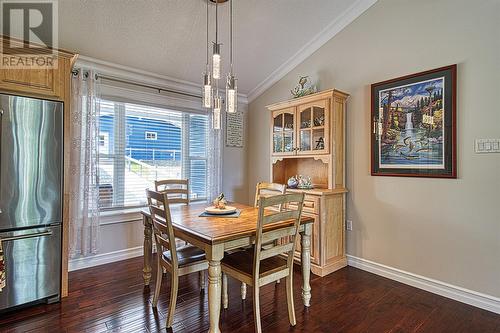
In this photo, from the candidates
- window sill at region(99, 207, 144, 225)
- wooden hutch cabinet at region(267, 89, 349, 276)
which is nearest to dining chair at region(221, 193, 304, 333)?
wooden hutch cabinet at region(267, 89, 349, 276)

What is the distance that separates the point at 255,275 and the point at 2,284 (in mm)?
1771

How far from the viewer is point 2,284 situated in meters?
1.87

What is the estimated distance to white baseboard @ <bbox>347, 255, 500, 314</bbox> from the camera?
222cm

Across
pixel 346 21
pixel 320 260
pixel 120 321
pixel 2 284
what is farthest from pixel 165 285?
pixel 346 21

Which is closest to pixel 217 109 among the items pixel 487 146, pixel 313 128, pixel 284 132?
pixel 313 128

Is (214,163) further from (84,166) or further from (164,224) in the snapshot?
(164,224)

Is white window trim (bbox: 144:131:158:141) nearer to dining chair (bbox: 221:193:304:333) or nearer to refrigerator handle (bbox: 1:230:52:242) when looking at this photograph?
refrigerator handle (bbox: 1:230:52:242)

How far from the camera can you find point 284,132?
11.7ft

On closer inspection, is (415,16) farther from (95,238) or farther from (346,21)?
(95,238)

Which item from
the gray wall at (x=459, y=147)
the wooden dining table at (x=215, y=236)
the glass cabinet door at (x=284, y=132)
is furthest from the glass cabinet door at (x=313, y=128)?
the wooden dining table at (x=215, y=236)

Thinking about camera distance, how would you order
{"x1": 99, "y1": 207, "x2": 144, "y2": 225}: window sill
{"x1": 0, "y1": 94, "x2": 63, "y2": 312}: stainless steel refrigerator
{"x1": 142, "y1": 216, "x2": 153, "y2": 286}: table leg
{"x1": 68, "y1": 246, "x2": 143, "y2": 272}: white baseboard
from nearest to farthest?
1. {"x1": 0, "y1": 94, "x2": 63, "y2": 312}: stainless steel refrigerator
2. {"x1": 142, "y1": 216, "x2": 153, "y2": 286}: table leg
3. {"x1": 68, "y1": 246, "x2": 143, "y2": 272}: white baseboard
4. {"x1": 99, "y1": 207, "x2": 144, "y2": 225}: window sill

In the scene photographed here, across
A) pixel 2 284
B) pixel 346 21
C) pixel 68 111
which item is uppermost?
pixel 346 21

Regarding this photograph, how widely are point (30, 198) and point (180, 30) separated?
211cm

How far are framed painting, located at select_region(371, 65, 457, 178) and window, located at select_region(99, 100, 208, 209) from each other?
92.9 inches
